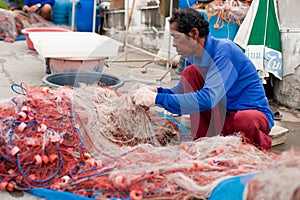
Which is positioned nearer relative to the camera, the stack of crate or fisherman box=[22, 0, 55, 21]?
fisherman box=[22, 0, 55, 21]

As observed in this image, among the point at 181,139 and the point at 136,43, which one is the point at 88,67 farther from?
the point at 136,43

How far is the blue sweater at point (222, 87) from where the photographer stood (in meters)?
2.55

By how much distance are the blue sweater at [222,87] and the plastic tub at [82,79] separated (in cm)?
97

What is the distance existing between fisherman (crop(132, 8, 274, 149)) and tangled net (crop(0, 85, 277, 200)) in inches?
10.4

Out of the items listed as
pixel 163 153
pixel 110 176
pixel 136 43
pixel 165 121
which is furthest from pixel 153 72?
pixel 136 43

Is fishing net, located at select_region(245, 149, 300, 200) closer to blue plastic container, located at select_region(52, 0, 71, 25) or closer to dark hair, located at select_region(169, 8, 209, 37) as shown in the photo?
dark hair, located at select_region(169, 8, 209, 37)

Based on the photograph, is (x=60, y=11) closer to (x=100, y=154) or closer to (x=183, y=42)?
(x=183, y=42)

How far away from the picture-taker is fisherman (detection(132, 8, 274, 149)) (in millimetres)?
2559

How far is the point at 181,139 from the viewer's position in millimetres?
2969

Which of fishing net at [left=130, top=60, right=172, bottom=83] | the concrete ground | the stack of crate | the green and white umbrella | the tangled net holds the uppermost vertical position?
the stack of crate

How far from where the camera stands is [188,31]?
261 cm

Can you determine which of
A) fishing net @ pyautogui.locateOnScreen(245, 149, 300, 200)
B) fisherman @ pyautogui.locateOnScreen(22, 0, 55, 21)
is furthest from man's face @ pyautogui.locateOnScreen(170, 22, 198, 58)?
fisherman @ pyautogui.locateOnScreen(22, 0, 55, 21)

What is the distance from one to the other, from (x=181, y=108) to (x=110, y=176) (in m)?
0.83

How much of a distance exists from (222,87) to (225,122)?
35 centimetres
